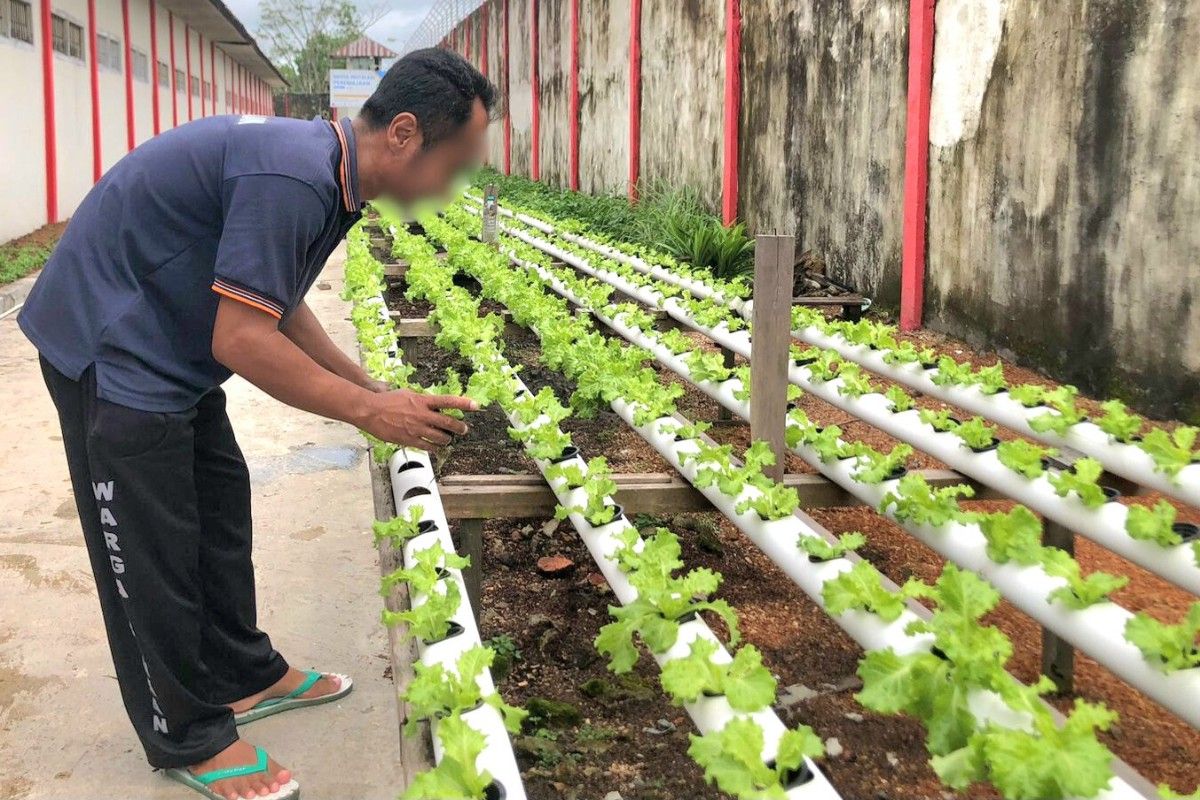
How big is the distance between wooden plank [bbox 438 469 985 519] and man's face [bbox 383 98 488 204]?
1.32 meters

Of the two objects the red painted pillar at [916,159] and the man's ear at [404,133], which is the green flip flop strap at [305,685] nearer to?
the man's ear at [404,133]

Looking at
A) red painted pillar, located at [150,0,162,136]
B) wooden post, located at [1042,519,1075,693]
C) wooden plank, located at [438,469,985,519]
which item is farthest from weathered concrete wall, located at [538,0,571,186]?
wooden post, located at [1042,519,1075,693]

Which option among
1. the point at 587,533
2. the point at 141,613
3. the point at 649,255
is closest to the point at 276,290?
the point at 141,613

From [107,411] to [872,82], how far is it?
6.71 metres

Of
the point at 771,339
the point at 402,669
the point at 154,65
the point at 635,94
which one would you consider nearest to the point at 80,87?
the point at 154,65

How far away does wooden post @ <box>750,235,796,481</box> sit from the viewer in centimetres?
371

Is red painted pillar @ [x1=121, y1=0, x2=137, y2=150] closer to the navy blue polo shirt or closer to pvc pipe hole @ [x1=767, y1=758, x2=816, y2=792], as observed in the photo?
the navy blue polo shirt

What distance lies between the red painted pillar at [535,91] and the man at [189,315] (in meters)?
18.8

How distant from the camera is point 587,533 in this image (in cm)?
337

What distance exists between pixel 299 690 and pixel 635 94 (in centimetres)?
1193

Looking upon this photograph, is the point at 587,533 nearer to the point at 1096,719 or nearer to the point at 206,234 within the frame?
the point at 206,234

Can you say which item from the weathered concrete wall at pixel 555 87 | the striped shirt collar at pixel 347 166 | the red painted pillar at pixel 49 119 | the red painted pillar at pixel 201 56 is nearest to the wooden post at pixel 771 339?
the striped shirt collar at pixel 347 166

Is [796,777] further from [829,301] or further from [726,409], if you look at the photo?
[829,301]

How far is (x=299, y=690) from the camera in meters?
3.29
